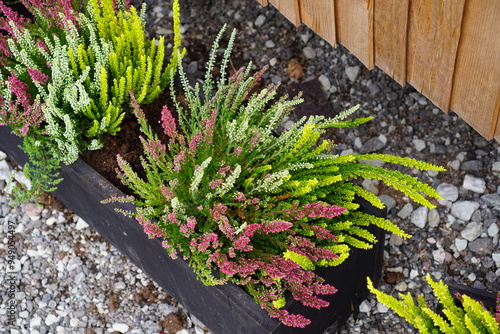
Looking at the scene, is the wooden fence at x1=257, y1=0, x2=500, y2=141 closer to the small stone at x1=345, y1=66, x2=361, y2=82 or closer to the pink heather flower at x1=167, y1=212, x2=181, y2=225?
the small stone at x1=345, y1=66, x2=361, y2=82

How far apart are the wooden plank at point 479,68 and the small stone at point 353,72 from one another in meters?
0.93

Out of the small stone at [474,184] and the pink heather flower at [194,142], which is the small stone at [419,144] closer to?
the small stone at [474,184]

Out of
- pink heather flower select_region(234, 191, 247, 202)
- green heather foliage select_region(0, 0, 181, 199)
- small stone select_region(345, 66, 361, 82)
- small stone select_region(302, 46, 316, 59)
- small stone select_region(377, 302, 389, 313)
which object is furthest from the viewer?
small stone select_region(302, 46, 316, 59)

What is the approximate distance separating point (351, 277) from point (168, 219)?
2.56 feet

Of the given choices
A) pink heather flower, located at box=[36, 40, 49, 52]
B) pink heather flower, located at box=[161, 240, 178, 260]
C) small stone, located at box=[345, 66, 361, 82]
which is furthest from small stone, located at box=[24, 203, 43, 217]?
small stone, located at box=[345, 66, 361, 82]

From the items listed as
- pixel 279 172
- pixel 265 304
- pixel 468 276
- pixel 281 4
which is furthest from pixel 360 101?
pixel 265 304

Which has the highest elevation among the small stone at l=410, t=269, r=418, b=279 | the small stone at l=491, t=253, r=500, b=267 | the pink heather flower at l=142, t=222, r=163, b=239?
the pink heather flower at l=142, t=222, r=163, b=239

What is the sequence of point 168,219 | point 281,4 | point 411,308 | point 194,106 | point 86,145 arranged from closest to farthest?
point 411,308
point 168,219
point 194,106
point 86,145
point 281,4

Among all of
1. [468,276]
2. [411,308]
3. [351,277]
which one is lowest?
[468,276]

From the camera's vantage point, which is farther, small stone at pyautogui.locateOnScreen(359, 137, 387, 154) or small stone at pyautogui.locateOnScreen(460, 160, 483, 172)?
small stone at pyautogui.locateOnScreen(359, 137, 387, 154)

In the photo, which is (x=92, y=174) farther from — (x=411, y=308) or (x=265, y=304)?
(x=411, y=308)

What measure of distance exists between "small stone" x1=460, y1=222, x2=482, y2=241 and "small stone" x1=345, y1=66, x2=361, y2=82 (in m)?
1.03

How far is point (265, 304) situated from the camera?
2029 mm

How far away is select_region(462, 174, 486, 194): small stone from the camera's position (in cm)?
289
